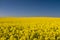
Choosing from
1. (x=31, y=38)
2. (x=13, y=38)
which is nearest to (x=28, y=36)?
(x=31, y=38)

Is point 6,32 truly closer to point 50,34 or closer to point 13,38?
point 13,38

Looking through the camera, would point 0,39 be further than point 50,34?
No

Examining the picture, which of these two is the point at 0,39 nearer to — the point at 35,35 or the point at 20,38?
the point at 20,38

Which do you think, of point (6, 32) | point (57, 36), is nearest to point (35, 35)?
point (57, 36)

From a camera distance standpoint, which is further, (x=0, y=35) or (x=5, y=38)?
(x=0, y=35)

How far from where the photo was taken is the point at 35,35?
6836 mm

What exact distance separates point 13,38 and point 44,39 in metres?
1.35

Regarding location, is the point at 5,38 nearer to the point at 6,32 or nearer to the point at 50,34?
the point at 6,32

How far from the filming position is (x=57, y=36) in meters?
7.02

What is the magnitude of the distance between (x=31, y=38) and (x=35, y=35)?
0.49 metres

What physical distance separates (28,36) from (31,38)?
0.19 meters

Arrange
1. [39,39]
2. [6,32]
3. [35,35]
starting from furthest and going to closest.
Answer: [6,32] < [35,35] < [39,39]

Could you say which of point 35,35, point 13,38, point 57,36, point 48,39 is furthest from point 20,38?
point 57,36

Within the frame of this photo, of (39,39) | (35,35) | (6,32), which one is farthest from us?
(6,32)
